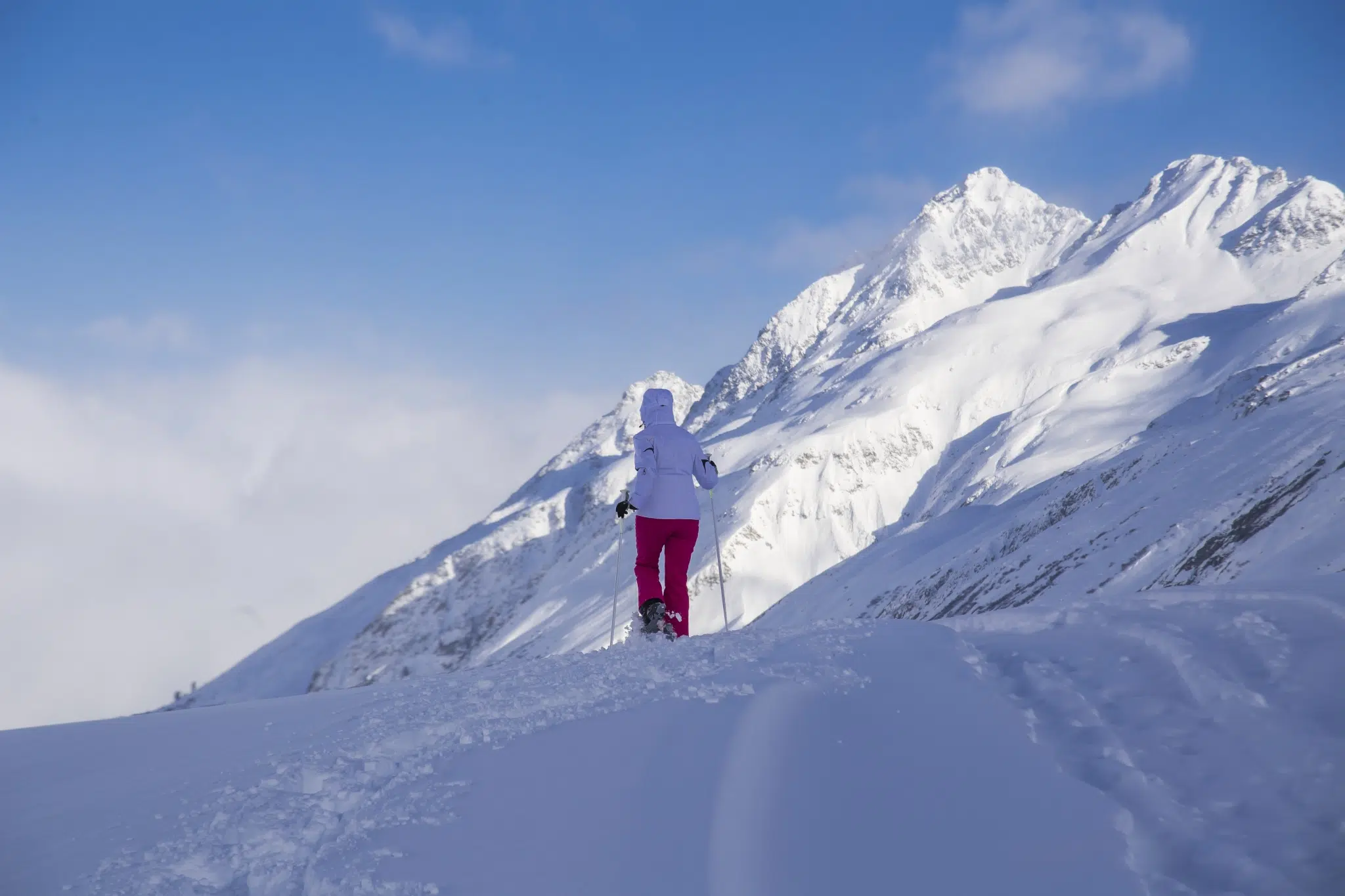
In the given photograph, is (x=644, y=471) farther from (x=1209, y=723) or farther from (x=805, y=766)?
(x=1209, y=723)

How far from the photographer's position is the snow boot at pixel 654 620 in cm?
1070

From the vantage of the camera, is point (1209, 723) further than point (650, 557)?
No

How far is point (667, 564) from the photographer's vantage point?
11.0 meters

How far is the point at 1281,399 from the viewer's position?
37.8 meters

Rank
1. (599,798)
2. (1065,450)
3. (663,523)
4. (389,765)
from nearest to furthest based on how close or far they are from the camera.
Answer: (599,798) < (389,765) < (663,523) < (1065,450)

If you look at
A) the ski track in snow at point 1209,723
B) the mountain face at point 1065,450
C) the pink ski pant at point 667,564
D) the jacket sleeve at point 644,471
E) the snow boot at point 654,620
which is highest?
the mountain face at point 1065,450

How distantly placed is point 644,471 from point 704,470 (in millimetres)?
1069

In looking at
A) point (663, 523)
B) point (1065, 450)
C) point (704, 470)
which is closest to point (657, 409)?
point (704, 470)

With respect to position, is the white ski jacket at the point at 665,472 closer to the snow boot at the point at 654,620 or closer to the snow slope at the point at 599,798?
the snow boot at the point at 654,620

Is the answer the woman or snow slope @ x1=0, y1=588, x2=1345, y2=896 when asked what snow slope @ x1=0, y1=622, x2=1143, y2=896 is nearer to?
snow slope @ x1=0, y1=588, x2=1345, y2=896

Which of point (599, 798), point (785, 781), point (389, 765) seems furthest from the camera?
point (389, 765)

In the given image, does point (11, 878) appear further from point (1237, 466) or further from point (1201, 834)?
point (1237, 466)

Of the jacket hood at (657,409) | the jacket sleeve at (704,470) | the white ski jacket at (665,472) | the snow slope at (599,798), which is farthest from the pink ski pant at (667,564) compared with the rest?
the snow slope at (599,798)

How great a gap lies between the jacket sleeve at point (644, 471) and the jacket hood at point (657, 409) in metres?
0.57
